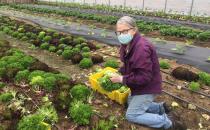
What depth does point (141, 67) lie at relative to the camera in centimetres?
457

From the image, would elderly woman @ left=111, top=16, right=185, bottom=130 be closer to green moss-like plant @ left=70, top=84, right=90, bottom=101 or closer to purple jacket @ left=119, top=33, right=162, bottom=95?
purple jacket @ left=119, top=33, right=162, bottom=95

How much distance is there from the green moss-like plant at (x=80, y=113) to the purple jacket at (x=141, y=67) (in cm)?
78

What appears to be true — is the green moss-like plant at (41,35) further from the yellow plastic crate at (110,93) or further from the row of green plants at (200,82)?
the row of green plants at (200,82)

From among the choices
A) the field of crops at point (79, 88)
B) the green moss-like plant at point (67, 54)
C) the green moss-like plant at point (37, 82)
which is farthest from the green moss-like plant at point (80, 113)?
the green moss-like plant at point (67, 54)

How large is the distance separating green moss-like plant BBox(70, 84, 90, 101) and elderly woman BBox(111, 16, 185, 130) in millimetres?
849

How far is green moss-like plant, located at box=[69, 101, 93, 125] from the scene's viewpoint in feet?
16.6

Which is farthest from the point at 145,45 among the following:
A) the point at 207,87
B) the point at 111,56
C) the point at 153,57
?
the point at 111,56

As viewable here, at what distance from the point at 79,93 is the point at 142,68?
1.56m

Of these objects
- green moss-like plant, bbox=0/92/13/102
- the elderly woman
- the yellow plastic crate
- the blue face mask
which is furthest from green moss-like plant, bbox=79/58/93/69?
the blue face mask

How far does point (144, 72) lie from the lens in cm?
461

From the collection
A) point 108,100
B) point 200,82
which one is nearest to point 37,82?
point 108,100

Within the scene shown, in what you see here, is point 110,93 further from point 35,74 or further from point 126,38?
point 35,74

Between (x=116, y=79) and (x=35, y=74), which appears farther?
(x=35, y=74)

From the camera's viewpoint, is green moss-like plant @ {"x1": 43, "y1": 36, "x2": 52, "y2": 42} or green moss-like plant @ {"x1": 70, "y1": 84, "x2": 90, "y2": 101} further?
green moss-like plant @ {"x1": 43, "y1": 36, "x2": 52, "y2": 42}
